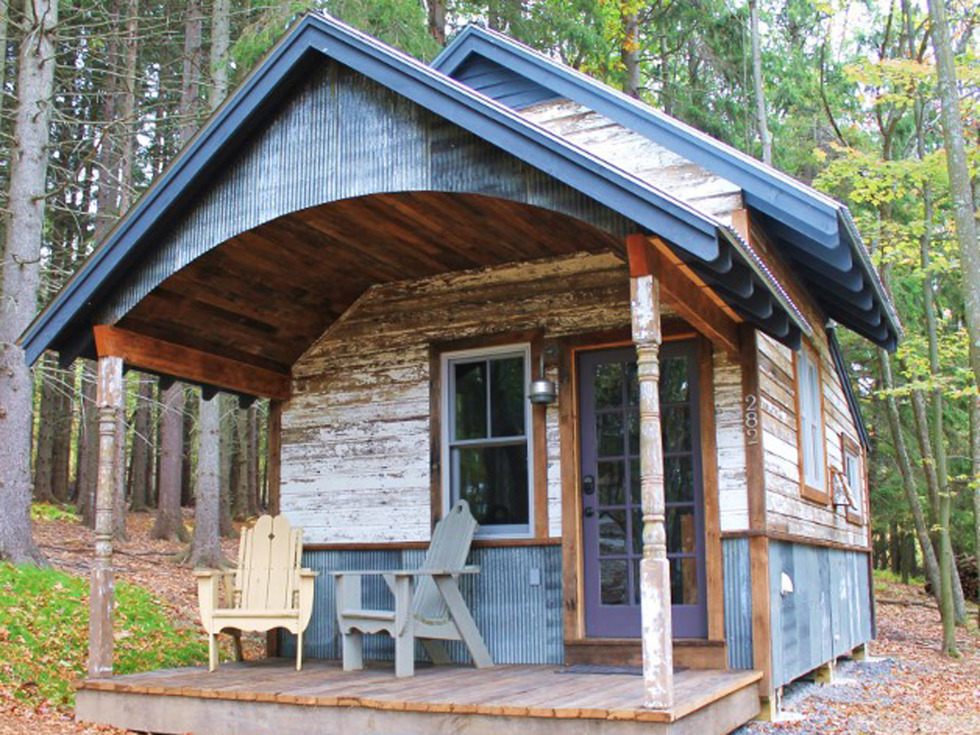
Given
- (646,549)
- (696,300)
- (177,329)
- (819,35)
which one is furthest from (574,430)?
(819,35)

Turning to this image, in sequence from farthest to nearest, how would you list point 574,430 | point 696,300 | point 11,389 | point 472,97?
1. point 11,389
2. point 574,430
3. point 696,300
4. point 472,97

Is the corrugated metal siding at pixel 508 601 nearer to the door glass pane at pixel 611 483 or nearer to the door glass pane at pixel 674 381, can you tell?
the door glass pane at pixel 611 483

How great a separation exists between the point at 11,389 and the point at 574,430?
537 cm

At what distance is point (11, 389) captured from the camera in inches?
350

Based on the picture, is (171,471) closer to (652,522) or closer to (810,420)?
(810,420)

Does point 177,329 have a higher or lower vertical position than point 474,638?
higher

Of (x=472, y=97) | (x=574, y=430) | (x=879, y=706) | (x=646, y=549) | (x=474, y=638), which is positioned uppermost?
(x=472, y=97)

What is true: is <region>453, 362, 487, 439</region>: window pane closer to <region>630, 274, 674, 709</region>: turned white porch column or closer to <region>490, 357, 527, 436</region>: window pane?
<region>490, 357, 527, 436</region>: window pane

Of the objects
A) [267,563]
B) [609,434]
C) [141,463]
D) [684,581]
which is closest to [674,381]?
[609,434]

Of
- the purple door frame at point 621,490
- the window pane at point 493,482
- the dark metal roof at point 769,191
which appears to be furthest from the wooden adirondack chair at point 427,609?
the dark metal roof at point 769,191

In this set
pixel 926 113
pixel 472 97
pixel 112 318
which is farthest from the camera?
pixel 926 113

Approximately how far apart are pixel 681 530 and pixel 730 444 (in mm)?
675

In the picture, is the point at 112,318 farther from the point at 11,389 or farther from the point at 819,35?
the point at 819,35

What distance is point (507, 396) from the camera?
7055mm
